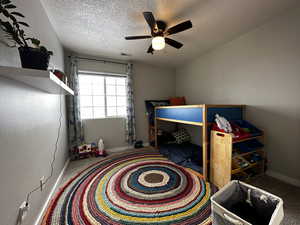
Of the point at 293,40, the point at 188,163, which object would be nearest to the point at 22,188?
the point at 188,163

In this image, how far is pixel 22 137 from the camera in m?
0.96

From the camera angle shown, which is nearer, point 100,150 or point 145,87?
point 100,150

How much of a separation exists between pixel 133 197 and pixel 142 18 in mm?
2442

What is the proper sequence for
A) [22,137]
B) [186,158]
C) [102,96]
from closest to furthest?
[22,137]
[186,158]
[102,96]

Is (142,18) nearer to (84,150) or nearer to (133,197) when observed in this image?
(133,197)

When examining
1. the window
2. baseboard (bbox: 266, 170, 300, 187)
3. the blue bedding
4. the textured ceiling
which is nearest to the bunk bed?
the blue bedding

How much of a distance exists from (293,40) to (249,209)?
87.7 inches

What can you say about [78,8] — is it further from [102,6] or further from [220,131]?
[220,131]

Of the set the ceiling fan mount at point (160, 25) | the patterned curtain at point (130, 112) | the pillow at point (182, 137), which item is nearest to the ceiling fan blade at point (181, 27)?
the ceiling fan mount at point (160, 25)

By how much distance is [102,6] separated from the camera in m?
1.43

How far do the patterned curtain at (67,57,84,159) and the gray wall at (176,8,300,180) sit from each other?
10.7ft

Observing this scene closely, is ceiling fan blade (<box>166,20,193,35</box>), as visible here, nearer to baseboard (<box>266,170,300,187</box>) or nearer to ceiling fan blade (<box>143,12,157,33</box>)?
ceiling fan blade (<box>143,12,157,33</box>)

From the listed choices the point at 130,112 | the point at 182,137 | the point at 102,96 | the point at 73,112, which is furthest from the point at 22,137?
the point at 182,137

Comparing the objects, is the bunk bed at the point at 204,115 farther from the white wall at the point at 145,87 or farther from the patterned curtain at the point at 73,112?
the patterned curtain at the point at 73,112
